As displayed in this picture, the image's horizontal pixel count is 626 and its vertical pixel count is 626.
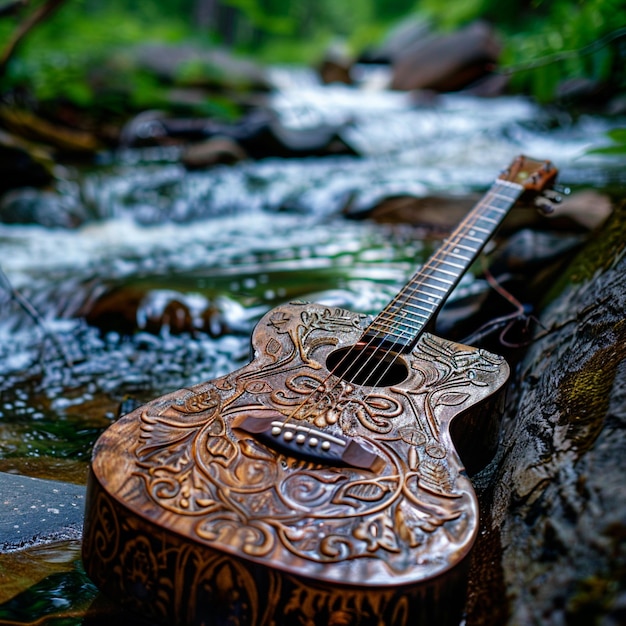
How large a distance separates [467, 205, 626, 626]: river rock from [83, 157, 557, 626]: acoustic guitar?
3.8 inches

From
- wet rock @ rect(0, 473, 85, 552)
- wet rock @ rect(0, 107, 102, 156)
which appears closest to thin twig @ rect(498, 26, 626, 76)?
wet rock @ rect(0, 473, 85, 552)

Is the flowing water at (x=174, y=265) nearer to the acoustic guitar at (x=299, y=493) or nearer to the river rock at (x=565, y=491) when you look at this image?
the acoustic guitar at (x=299, y=493)

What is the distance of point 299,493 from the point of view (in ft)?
3.52

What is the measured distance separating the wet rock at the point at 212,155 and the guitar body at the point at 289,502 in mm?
5330

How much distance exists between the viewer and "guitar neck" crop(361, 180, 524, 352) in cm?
160

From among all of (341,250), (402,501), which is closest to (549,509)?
(402,501)

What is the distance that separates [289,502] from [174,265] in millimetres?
2850

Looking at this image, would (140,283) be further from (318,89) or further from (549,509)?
(318,89)

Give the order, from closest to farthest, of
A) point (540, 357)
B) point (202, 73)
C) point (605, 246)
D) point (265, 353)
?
point (265, 353) → point (540, 357) → point (605, 246) → point (202, 73)

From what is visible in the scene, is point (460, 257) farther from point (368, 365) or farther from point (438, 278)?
point (368, 365)

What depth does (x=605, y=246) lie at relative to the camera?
2.06m

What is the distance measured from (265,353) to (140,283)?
174cm

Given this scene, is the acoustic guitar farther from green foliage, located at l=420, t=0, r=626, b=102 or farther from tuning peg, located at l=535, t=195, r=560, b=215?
green foliage, located at l=420, t=0, r=626, b=102

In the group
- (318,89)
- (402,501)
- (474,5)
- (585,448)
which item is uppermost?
(474,5)
